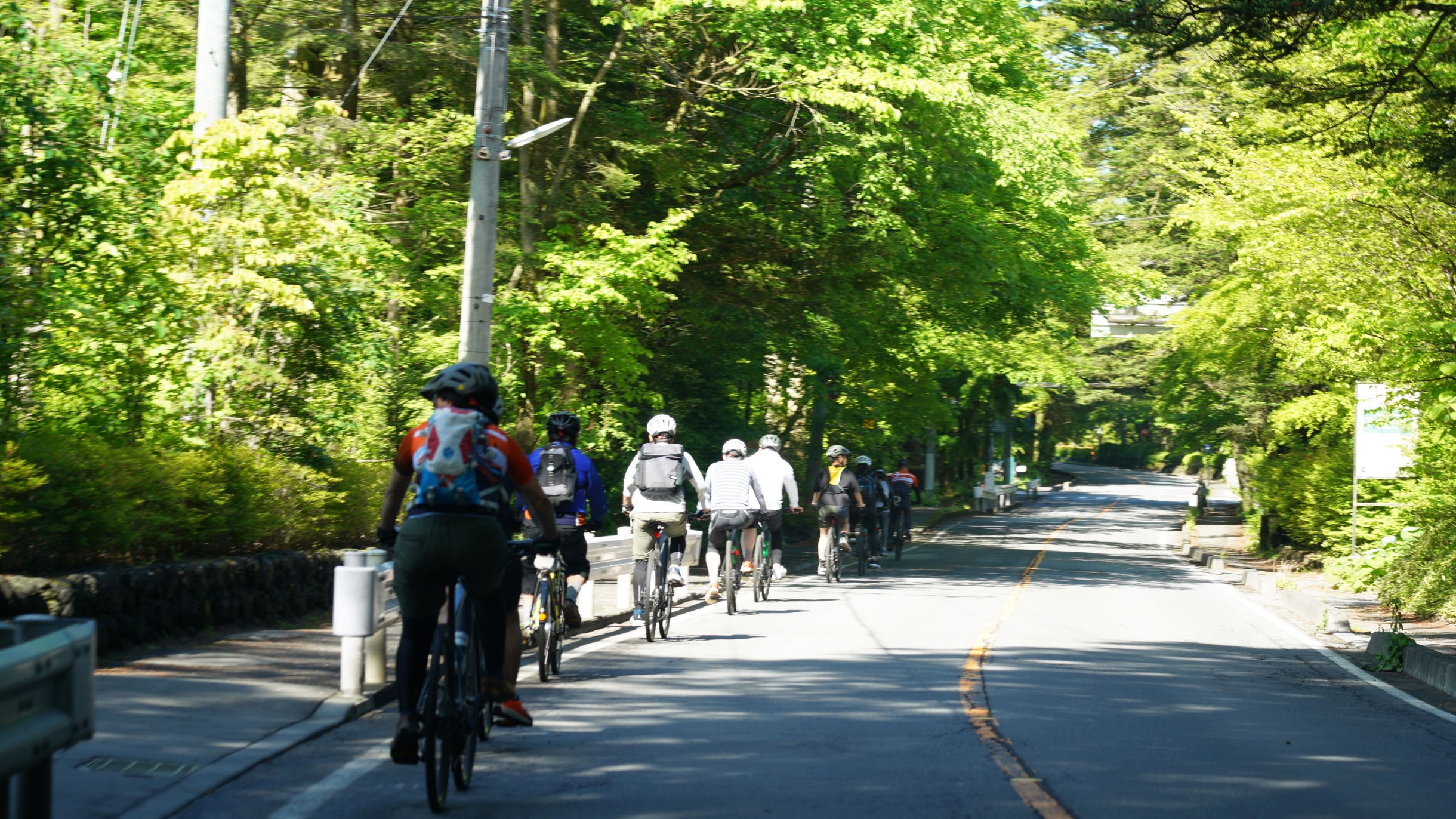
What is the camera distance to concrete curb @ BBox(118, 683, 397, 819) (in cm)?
589

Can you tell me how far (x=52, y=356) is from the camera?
10516 mm

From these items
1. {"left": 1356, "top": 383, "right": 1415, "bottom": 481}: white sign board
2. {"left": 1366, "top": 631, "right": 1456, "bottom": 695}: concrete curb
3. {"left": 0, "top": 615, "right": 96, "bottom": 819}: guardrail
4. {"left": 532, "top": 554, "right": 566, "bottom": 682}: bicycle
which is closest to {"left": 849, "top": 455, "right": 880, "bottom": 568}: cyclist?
{"left": 1356, "top": 383, "right": 1415, "bottom": 481}: white sign board

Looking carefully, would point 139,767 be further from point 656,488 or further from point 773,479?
point 773,479

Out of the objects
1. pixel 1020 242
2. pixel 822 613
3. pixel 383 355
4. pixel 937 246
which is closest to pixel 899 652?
pixel 822 613

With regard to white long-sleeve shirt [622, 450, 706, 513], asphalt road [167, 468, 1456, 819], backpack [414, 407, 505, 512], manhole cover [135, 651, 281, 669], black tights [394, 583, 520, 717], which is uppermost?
backpack [414, 407, 505, 512]

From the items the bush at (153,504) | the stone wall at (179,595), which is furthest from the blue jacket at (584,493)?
the bush at (153,504)

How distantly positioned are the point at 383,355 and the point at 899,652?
6.04 m

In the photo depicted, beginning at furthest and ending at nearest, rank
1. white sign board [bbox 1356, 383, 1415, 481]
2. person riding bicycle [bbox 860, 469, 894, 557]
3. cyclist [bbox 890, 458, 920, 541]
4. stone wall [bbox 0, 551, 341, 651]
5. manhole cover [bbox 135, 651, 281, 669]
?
cyclist [bbox 890, 458, 920, 541]
person riding bicycle [bbox 860, 469, 894, 557]
white sign board [bbox 1356, 383, 1415, 481]
manhole cover [bbox 135, 651, 281, 669]
stone wall [bbox 0, 551, 341, 651]

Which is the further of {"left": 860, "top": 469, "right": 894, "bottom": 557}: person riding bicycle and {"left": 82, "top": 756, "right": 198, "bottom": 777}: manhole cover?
{"left": 860, "top": 469, "right": 894, "bottom": 557}: person riding bicycle

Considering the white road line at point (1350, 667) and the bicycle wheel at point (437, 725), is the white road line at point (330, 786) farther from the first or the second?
the white road line at point (1350, 667)

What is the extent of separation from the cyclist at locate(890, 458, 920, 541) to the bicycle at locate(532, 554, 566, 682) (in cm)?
1659

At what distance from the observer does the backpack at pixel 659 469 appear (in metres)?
12.3

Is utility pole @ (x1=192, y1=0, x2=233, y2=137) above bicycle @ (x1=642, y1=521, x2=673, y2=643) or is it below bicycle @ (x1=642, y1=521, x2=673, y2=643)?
above

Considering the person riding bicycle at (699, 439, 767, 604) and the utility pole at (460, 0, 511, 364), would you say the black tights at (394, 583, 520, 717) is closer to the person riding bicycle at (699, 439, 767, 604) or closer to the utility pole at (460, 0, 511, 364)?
the utility pole at (460, 0, 511, 364)
